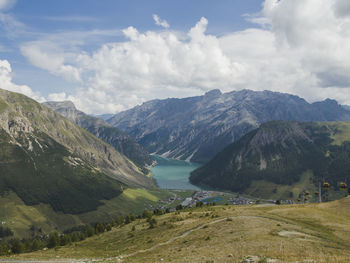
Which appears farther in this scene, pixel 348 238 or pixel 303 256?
pixel 348 238

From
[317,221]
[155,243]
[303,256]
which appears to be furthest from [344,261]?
[317,221]

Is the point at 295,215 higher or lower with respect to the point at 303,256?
lower

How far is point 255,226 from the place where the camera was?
189 ft

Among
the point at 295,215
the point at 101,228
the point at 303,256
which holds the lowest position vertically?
the point at 101,228

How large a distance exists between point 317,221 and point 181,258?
46.5m

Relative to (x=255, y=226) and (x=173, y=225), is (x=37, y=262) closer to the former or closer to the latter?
(x=173, y=225)

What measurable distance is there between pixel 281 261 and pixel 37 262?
2061 inches

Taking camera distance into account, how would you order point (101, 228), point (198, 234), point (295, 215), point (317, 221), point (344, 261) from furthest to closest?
point (101, 228) < point (295, 215) < point (317, 221) < point (198, 234) < point (344, 261)

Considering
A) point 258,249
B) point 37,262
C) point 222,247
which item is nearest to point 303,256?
point 258,249

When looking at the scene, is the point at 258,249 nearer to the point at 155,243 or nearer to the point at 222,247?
the point at 222,247

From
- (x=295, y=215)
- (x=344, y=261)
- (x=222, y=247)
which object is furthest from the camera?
(x=295, y=215)

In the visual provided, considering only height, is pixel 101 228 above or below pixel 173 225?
below

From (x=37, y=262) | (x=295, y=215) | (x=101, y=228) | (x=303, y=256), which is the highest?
(x=303, y=256)

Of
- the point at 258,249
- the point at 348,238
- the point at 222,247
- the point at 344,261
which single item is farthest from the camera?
the point at 348,238
